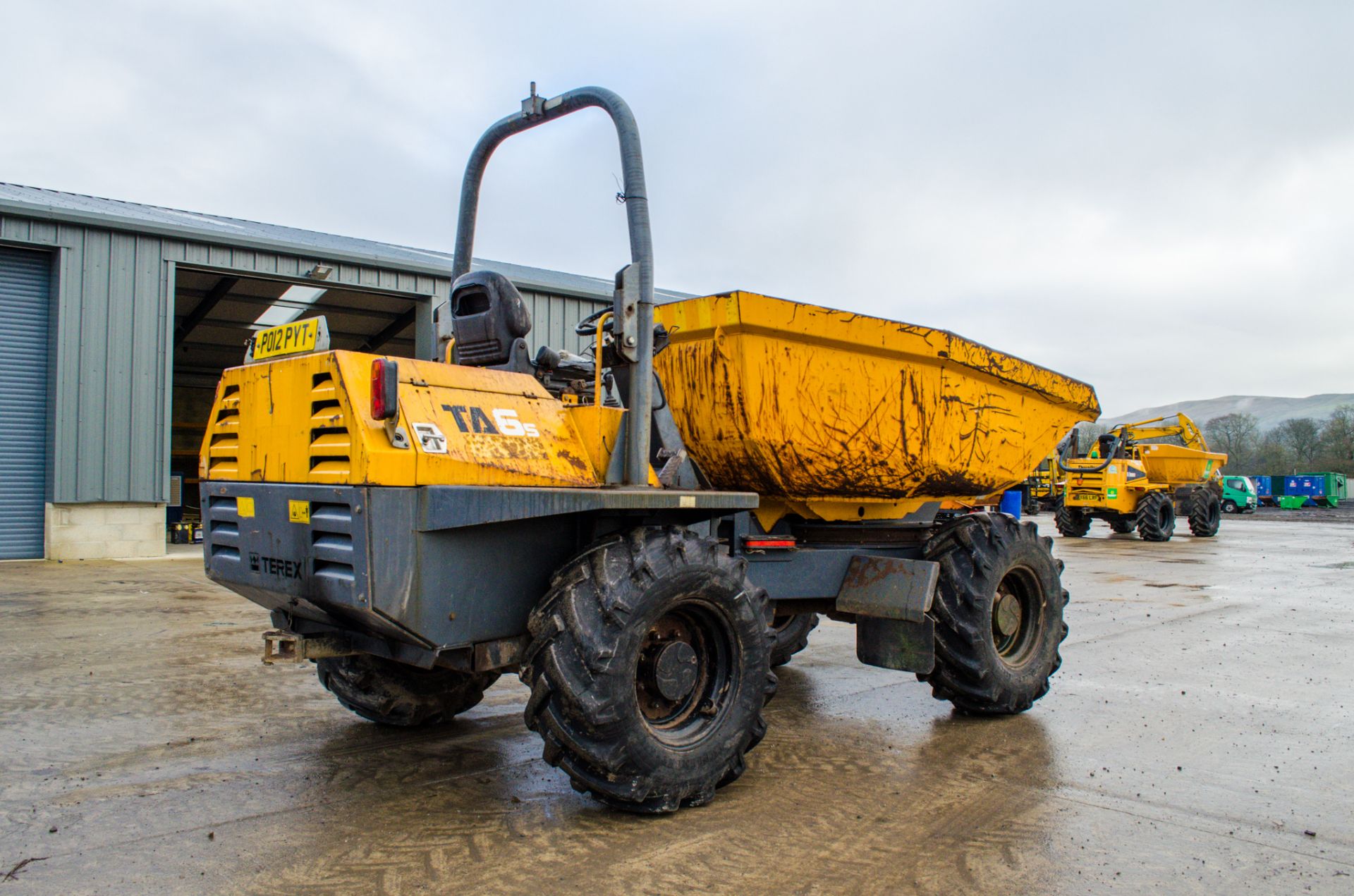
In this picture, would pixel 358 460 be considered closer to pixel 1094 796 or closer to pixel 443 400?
pixel 443 400

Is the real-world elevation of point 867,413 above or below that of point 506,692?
above

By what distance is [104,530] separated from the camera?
14.1m

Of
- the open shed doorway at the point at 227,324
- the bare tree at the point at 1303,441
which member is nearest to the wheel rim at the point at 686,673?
the open shed doorway at the point at 227,324

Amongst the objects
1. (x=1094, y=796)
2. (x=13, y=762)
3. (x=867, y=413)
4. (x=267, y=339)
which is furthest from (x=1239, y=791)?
(x=13, y=762)

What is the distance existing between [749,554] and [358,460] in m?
2.11

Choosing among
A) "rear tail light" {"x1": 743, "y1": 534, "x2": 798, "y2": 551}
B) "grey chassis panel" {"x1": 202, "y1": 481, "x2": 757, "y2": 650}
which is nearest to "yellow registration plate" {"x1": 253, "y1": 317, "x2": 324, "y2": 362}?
"grey chassis panel" {"x1": 202, "y1": 481, "x2": 757, "y2": 650}

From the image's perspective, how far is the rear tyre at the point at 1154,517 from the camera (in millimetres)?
21734

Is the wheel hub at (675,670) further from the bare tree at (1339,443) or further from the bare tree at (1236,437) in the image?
the bare tree at (1236,437)

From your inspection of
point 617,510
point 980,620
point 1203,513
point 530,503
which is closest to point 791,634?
point 980,620

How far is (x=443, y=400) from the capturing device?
11.6 feet

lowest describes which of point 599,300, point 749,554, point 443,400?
point 749,554

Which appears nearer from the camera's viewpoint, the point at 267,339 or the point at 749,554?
the point at 267,339

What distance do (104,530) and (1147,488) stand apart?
2092 centimetres

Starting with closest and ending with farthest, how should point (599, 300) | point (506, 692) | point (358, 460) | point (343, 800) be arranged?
point (358, 460), point (343, 800), point (506, 692), point (599, 300)
